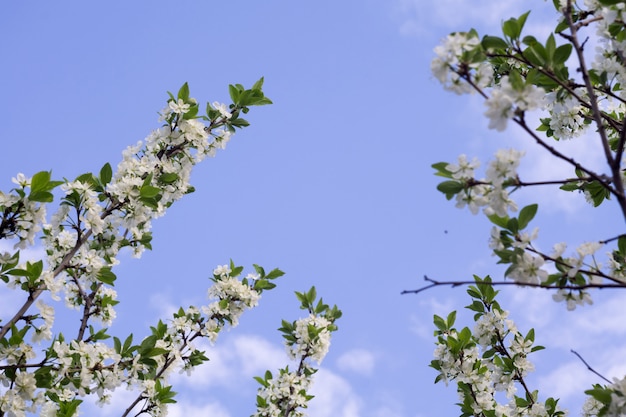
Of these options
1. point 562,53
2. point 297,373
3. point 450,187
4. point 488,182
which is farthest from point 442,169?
point 297,373

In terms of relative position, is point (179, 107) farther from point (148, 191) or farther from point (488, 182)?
point (488, 182)

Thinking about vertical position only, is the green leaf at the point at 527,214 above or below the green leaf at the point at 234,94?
below

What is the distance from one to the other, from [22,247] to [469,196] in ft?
10.9

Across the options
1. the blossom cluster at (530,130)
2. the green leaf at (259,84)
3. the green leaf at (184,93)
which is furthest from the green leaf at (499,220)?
the green leaf at (259,84)

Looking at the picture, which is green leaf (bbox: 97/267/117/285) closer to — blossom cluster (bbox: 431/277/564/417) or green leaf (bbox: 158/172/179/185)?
green leaf (bbox: 158/172/179/185)

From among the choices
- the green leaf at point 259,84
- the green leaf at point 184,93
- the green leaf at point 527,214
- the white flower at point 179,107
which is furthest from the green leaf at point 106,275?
the green leaf at point 527,214

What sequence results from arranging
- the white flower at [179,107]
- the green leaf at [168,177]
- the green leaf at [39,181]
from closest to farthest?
the green leaf at [39,181] < the green leaf at [168,177] < the white flower at [179,107]

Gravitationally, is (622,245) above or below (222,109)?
below

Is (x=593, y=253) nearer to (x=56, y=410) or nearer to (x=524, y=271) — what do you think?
(x=524, y=271)

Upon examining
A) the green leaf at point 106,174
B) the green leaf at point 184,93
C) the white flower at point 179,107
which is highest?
the green leaf at point 184,93

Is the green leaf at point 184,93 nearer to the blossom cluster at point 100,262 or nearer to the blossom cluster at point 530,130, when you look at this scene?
the blossom cluster at point 100,262

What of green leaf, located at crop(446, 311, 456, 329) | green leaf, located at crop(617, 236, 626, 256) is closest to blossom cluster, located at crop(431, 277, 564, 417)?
green leaf, located at crop(446, 311, 456, 329)

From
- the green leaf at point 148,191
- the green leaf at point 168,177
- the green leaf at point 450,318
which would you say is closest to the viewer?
the green leaf at point 148,191

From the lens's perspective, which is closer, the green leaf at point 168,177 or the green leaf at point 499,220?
the green leaf at point 499,220
